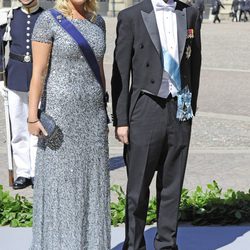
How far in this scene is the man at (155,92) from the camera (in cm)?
466

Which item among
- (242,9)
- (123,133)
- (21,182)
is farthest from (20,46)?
(242,9)

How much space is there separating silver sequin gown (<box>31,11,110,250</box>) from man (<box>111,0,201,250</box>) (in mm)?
220

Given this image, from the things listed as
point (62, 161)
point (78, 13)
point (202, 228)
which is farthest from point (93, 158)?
point (202, 228)

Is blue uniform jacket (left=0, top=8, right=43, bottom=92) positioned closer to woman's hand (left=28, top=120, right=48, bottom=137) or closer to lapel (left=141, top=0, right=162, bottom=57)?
lapel (left=141, top=0, right=162, bottom=57)

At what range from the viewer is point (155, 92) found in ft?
15.3

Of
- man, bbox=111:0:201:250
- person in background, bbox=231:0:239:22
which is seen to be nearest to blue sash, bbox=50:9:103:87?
man, bbox=111:0:201:250

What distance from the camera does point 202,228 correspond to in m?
5.94

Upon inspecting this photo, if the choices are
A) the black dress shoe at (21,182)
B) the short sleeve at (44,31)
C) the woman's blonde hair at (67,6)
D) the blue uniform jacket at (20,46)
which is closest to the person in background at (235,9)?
→ the black dress shoe at (21,182)

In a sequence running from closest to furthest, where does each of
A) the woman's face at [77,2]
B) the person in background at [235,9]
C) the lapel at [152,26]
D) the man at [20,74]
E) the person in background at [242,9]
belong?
1. the woman's face at [77,2]
2. the lapel at [152,26]
3. the man at [20,74]
4. the person in background at [242,9]
5. the person in background at [235,9]

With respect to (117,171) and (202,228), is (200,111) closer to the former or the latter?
(117,171)

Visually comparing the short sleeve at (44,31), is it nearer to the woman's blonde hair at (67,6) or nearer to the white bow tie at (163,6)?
the woman's blonde hair at (67,6)

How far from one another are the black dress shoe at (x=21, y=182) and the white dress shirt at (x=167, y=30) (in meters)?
2.85

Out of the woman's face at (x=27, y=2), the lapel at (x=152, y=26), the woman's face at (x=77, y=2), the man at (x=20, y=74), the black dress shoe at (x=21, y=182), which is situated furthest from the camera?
the black dress shoe at (x=21, y=182)

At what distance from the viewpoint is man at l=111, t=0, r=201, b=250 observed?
183 inches
